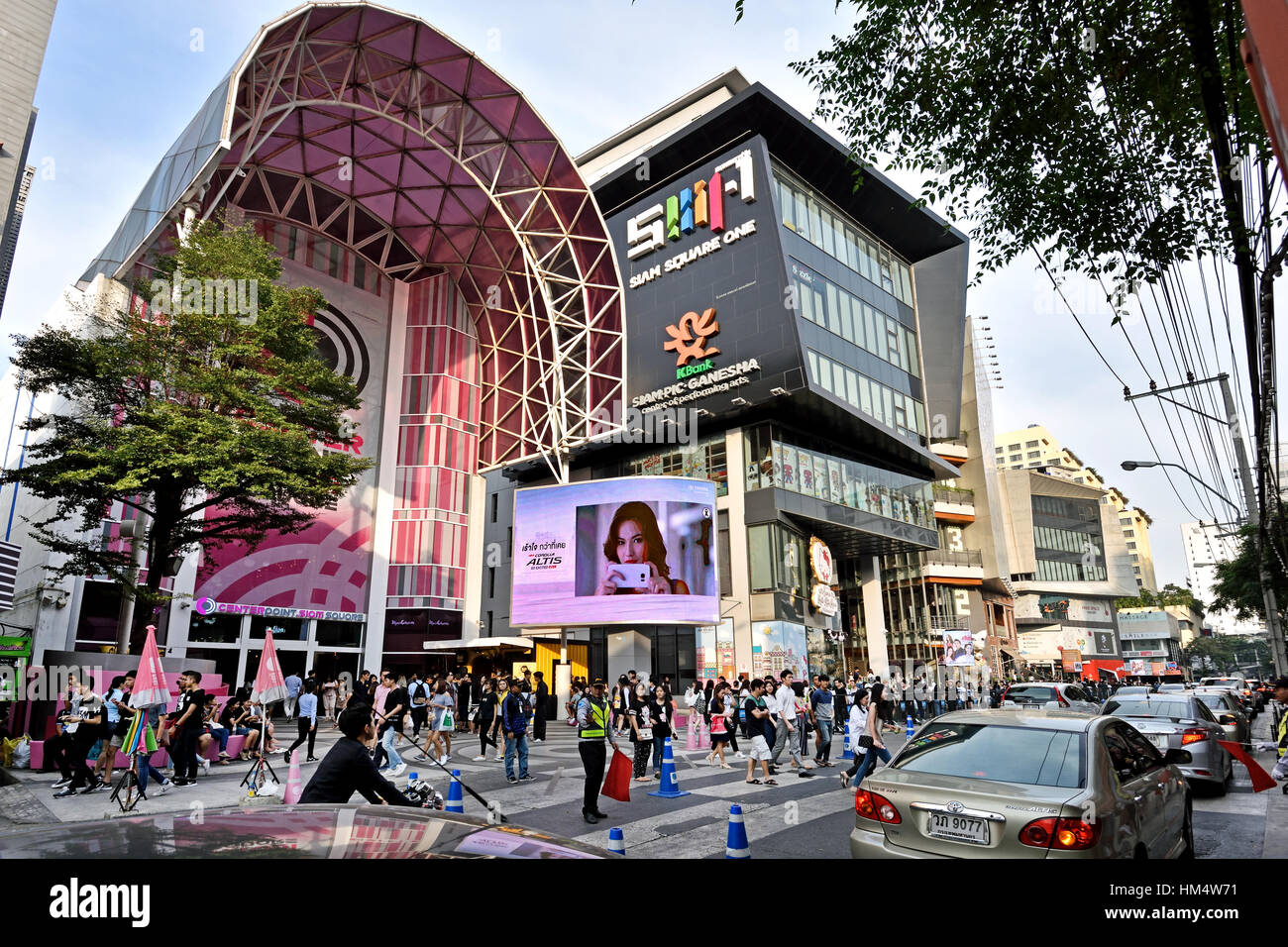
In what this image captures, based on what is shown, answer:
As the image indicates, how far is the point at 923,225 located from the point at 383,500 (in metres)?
36.4

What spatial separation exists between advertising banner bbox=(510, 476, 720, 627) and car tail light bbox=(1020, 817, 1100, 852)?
88.7 feet

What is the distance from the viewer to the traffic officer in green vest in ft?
34.0

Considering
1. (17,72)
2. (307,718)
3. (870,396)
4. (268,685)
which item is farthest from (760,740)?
(870,396)

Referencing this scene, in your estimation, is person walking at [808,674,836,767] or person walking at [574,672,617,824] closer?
person walking at [574,672,617,824]

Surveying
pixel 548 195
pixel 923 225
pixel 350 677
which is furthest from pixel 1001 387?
pixel 350 677

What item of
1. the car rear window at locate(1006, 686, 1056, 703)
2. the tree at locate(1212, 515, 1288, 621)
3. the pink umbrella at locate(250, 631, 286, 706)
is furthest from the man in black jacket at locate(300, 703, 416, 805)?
the tree at locate(1212, 515, 1288, 621)

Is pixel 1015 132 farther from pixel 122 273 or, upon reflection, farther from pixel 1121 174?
pixel 122 273

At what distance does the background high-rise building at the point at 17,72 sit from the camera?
17.9 meters

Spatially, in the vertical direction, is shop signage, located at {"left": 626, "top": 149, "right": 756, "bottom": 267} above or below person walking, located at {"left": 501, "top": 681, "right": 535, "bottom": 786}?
above

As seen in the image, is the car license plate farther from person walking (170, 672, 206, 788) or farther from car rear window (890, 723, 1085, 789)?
person walking (170, 672, 206, 788)

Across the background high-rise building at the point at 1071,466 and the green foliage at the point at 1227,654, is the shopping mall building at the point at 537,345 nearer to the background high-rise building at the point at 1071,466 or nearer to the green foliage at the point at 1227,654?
the green foliage at the point at 1227,654

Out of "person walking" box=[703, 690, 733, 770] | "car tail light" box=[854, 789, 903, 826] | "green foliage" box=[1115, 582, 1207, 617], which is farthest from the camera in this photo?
"green foliage" box=[1115, 582, 1207, 617]

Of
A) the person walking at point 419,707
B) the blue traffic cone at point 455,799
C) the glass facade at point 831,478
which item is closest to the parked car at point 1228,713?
the blue traffic cone at point 455,799

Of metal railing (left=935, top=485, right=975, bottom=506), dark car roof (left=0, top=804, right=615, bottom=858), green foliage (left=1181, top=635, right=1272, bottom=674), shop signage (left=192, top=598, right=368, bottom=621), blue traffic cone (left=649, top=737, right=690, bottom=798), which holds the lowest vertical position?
green foliage (left=1181, top=635, right=1272, bottom=674)
